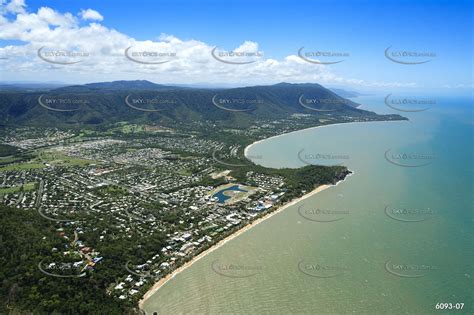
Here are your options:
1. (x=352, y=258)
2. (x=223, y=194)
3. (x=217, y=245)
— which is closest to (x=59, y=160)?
(x=223, y=194)

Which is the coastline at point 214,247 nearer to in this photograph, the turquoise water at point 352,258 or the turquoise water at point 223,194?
the turquoise water at point 352,258

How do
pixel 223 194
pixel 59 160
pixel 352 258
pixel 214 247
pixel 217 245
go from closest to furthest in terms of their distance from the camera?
pixel 352 258 < pixel 214 247 < pixel 217 245 < pixel 223 194 < pixel 59 160

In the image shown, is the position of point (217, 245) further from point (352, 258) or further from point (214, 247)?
point (352, 258)

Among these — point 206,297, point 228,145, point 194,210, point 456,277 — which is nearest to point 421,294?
point 456,277

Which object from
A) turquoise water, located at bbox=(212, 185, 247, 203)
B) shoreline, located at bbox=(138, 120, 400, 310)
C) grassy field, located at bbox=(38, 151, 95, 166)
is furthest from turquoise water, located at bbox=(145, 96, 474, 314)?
grassy field, located at bbox=(38, 151, 95, 166)

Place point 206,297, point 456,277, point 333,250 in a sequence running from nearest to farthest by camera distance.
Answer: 1. point 206,297
2. point 456,277
3. point 333,250

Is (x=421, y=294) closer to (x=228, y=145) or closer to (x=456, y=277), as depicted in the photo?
(x=456, y=277)

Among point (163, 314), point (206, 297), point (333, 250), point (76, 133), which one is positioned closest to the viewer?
point (163, 314)

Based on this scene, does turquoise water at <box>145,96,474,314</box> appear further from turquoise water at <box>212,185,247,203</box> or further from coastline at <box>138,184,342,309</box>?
turquoise water at <box>212,185,247,203</box>
